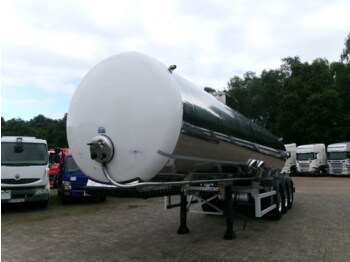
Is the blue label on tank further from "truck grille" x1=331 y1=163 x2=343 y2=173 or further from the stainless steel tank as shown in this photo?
"truck grille" x1=331 y1=163 x2=343 y2=173

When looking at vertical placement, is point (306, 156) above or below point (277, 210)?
above

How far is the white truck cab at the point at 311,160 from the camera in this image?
101ft

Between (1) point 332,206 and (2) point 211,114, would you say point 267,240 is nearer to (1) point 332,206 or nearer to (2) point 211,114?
(2) point 211,114

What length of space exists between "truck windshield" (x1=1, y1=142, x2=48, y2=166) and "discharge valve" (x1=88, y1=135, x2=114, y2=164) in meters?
7.21

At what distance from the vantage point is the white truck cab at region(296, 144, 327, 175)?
101 ft

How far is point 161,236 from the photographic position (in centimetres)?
737

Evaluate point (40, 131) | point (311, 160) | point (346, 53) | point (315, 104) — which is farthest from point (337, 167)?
point (40, 131)

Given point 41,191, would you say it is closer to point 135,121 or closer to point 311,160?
point 135,121

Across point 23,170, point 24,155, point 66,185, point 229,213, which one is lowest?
point 229,213

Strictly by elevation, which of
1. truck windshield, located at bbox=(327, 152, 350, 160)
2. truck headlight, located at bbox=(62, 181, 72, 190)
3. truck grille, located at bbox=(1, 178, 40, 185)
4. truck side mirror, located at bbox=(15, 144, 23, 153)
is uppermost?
truck windshield, located at bbox=(327, 152, 350, 160)

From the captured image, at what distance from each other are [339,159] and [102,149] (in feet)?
96.0

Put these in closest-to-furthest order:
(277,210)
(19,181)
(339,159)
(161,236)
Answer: (161,236)
(277,210)
(19,181)
(339,159)

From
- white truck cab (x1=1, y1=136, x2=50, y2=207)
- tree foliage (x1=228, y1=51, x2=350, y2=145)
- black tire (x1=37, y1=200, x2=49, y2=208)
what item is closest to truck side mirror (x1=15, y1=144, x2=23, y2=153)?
white truck cab (x1=1, y1=136, x2=50, y2=207)

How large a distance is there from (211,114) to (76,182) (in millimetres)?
8075
